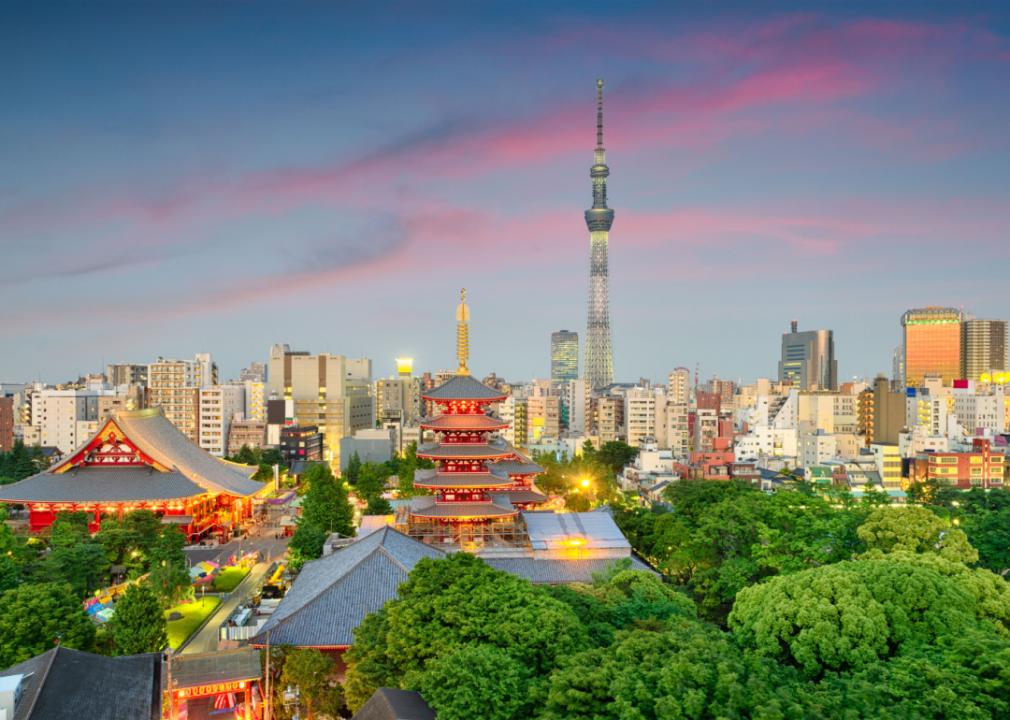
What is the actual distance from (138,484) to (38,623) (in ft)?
77.1

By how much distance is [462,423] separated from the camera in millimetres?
35469

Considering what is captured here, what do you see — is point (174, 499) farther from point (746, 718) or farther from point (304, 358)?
point (304, 358)

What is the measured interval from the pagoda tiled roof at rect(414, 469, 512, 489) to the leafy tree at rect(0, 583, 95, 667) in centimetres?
1432

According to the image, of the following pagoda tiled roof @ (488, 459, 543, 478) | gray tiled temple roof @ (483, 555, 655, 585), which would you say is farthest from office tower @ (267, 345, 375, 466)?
gray tiled temple roof @ (483, 555, 655, 585)

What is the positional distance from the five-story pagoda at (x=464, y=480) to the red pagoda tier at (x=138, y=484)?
15733 millimetres

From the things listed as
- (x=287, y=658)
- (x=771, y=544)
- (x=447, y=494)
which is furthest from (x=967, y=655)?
(x=447, y=494)

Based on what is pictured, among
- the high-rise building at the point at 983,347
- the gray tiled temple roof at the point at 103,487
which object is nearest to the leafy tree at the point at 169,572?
the gray tiled temple roof at the point at 103,487

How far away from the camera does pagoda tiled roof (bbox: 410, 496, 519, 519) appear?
3338 cm

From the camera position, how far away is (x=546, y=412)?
103250 millimetres

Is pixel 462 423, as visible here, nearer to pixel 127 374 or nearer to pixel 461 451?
pixel 461 451

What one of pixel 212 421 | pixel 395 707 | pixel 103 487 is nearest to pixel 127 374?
pixel 212 421

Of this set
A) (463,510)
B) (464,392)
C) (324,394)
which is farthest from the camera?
(324,394)

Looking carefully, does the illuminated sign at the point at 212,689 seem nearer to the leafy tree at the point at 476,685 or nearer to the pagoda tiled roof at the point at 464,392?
the leafy tree at the point at 476,685

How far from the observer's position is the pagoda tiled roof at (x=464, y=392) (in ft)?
117
